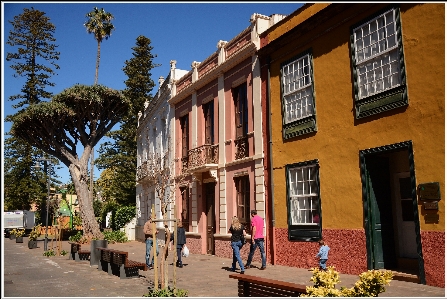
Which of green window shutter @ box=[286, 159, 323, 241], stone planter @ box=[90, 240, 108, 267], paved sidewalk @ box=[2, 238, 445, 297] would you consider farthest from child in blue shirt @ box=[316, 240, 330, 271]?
stone planter @ box=[90, 240, 108, 267]

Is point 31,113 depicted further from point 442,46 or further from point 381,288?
point 381,288

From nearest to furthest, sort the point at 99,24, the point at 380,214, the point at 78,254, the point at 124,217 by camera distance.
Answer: the point at 380,214 → the point at 78,254 → the point at 124,217 → the point at 99,24

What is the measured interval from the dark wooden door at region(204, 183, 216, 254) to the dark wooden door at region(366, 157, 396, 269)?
839 cm

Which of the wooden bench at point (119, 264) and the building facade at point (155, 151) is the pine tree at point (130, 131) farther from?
the wooden bench at point (119, 264)

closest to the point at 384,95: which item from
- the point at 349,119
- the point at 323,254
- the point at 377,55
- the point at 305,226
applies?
the point at 377,55

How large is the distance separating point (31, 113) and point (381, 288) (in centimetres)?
2544

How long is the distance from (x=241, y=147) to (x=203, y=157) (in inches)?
102

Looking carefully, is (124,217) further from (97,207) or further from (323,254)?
(97,207)

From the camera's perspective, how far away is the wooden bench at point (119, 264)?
11.1 metres

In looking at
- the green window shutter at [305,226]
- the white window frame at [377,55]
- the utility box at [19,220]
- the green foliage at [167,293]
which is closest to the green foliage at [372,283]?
the green foliage at [167,293]

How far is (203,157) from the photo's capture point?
18.1m

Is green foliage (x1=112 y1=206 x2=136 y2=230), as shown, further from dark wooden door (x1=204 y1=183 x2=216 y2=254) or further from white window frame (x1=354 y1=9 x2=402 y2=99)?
white window frame (x1=354 y1=9 x2=402 y2=99)

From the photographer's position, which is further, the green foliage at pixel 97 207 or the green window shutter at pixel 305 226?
the green foliage at pixel 97 207

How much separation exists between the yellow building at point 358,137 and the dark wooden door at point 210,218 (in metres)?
4.47
